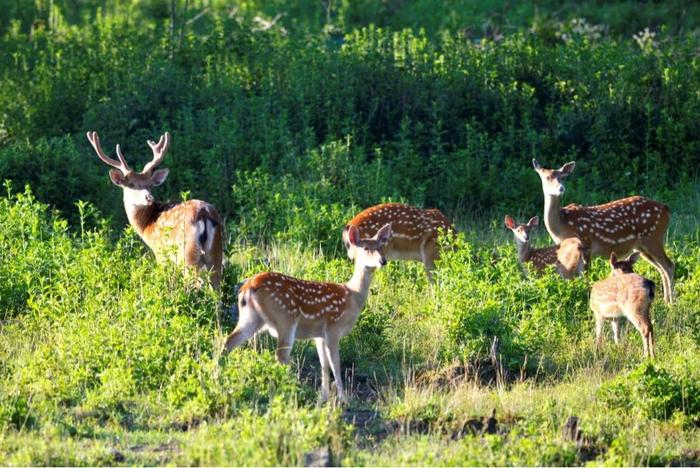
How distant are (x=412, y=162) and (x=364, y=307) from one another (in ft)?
17.0

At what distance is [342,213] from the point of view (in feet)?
46.9

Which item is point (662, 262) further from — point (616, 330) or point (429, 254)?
point (429, 254)

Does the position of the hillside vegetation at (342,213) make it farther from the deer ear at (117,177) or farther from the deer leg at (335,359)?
the deer ear at (117,177)

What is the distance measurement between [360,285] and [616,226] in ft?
12.5

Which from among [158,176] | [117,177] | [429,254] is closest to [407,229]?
[429,254]

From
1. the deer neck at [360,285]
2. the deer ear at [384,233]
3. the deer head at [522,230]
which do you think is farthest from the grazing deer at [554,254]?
the deer neck at [360,285]

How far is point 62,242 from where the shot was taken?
12078 millimetres

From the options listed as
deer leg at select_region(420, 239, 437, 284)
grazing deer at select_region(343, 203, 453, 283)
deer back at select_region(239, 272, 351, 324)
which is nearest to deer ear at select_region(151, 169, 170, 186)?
grazing deer at select_region(343, 203, 453, 283)

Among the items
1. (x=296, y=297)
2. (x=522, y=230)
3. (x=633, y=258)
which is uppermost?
(x=296, y=297)

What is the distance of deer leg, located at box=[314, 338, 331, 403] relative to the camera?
10.1 meters

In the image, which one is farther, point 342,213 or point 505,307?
point 342,213

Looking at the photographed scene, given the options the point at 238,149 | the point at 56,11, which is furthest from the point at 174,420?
the point at 56,11

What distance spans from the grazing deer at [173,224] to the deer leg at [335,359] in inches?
53.7

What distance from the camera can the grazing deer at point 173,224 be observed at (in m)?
11.9
